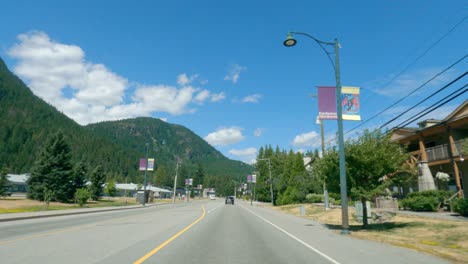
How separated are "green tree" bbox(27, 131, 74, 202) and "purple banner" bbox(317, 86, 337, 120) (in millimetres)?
43143

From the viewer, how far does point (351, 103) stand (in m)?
16.4

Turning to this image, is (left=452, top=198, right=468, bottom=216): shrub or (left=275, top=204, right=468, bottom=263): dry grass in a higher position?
(left=452, top=198, right=468, bottom=216): shrub

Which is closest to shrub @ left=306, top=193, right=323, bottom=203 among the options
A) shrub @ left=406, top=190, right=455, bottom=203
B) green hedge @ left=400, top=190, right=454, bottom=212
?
green hedge @ left=400, top=190, right=454, bottom=212

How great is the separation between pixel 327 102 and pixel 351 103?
45.9 inches

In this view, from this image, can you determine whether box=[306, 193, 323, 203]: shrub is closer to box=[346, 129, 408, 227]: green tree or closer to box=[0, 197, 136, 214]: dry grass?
box=[0, 197, 136, 214]: dry grass

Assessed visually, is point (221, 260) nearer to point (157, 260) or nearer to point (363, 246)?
point (157, 260)

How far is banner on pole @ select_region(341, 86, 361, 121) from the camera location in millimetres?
16312

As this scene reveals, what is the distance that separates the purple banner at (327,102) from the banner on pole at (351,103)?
0.55 metres

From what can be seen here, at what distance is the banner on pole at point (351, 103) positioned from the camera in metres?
16.3

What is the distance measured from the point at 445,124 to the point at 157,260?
2875 cm

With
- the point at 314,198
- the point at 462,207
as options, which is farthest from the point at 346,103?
the point at 314,198

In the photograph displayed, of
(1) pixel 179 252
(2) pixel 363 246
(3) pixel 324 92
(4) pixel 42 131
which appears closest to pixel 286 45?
(3) pixel 324 92

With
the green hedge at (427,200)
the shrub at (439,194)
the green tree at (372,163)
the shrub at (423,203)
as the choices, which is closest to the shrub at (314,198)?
the green hedge at (427,200)

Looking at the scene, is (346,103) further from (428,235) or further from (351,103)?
(428,235)
